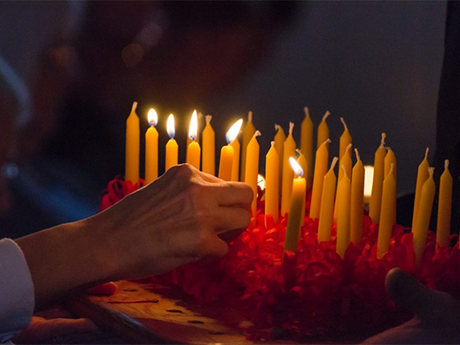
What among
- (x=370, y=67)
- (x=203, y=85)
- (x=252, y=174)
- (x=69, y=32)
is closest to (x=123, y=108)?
(x=203, y=85)

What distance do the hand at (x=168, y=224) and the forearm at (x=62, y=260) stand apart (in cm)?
2

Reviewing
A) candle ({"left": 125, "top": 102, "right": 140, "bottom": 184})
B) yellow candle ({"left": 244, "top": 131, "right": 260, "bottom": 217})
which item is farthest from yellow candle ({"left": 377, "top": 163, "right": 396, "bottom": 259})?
candle ({"left": 125, "top": 102, "right": 140, "bottom": 184})

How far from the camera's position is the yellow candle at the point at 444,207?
92cm

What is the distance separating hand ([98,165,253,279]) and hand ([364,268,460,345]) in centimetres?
29

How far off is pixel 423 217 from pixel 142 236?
1.24ft

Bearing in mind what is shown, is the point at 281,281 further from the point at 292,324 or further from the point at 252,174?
the point at 252,174

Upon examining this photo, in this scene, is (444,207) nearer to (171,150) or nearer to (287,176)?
(287,176)

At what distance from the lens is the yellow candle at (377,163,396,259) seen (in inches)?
36.1

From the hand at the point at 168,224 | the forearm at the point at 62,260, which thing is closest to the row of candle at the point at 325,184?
the hand at the point at 168,224

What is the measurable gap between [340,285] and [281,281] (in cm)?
8

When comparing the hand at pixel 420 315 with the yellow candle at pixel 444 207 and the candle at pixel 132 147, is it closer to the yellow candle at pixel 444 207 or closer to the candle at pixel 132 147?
the yellow candle at pixel 444 207

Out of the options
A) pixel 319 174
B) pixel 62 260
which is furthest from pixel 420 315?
pixel 62 260

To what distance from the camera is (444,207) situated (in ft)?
3.05

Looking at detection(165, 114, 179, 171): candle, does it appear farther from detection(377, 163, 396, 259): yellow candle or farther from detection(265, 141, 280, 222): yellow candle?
detection(377, 163, 396, 259): yellow candle
